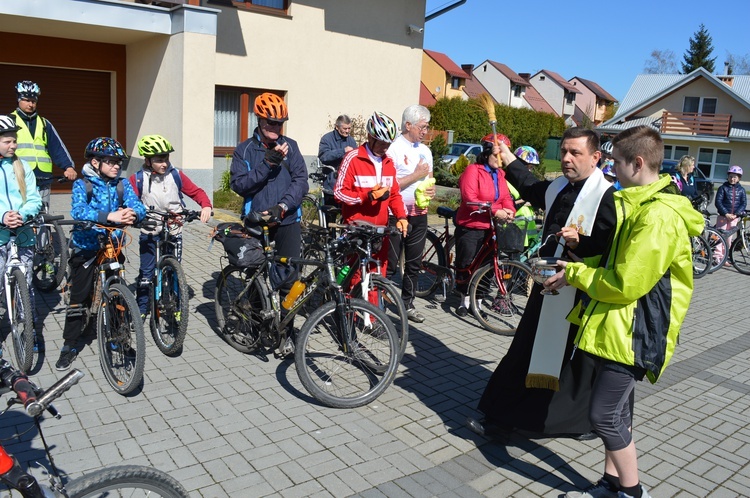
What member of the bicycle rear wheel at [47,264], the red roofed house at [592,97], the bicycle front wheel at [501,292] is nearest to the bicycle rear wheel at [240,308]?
the bicycle rear wheel at [47,264]

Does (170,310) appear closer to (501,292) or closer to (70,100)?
(501,292)

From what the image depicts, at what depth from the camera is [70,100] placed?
14188mm

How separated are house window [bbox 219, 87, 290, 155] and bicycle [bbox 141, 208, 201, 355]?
10527mm

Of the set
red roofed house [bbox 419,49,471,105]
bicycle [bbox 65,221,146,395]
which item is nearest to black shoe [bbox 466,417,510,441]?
bicycle [bbox 65,221,146,395]

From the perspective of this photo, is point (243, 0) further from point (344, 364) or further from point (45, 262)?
point (344, 364)

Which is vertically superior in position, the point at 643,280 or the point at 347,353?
the point at 643,280

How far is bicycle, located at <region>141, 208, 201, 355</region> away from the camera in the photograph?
5316mm

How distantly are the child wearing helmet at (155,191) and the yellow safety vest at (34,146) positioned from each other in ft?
7.89

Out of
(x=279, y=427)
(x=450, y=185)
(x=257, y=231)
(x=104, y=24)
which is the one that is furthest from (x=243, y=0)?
(x=279, y=427)

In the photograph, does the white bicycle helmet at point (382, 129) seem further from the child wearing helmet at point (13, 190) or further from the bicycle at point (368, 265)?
the child wearing helmet at point (13, 190)

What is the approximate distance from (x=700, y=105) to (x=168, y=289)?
47636 millimetres

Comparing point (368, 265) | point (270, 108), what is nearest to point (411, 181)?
point (368, 265)

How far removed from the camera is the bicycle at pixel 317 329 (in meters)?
4.71

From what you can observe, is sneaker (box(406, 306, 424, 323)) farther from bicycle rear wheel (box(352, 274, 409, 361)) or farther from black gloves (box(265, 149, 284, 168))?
black gloves (box(265, 149, 284, 168))
